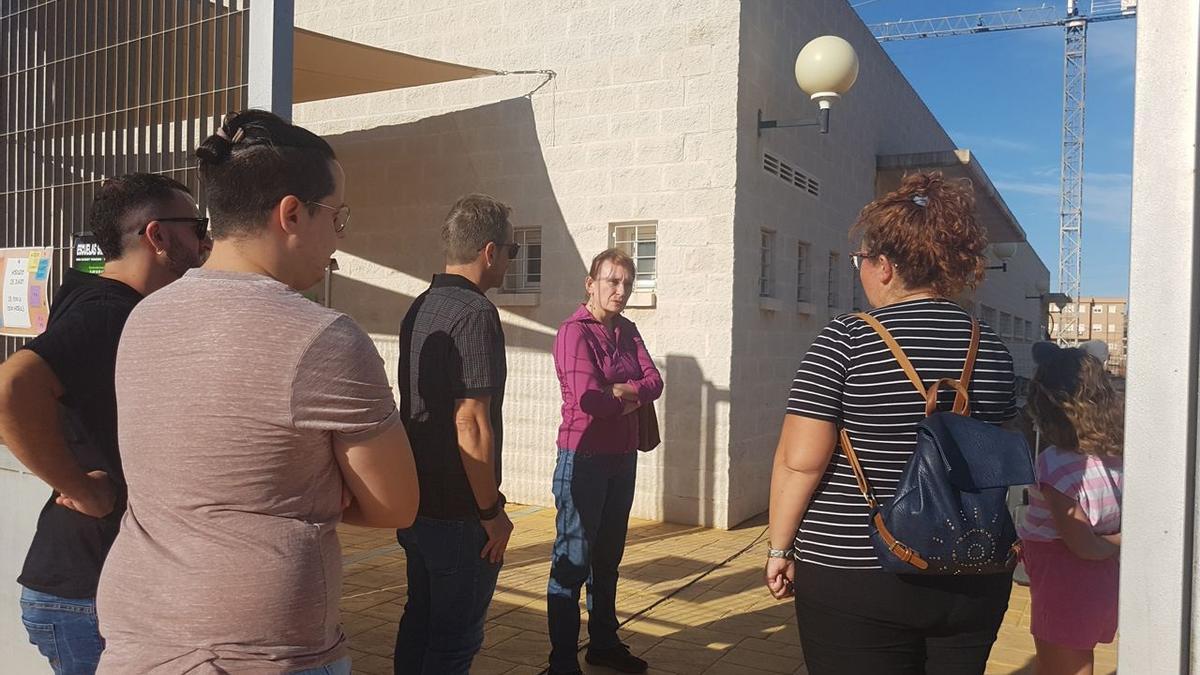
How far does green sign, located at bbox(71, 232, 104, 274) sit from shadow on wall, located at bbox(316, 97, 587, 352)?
435 centimetres

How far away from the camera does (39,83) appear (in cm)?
425

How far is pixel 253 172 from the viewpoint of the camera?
1.51 m

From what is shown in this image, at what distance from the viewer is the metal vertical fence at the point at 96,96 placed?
11.3ft

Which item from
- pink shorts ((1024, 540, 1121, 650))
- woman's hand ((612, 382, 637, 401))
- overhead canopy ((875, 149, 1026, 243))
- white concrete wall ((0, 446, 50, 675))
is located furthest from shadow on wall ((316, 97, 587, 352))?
pink shorts ((1024, 540, 1121, 650))

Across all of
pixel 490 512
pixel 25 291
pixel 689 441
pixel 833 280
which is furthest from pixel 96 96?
pixel 833 280

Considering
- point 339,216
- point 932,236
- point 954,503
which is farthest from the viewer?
point 932,236

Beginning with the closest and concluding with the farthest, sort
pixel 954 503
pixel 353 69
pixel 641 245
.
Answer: pixel 954 503 < pixel 353 69 < pixel 641 245

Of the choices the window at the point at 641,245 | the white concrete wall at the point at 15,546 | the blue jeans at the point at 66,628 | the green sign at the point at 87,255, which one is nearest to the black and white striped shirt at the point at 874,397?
the blue jeans at the point at 66,628

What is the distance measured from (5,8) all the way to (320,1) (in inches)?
217

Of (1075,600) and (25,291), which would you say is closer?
(1075,600)

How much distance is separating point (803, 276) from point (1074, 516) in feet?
20.9

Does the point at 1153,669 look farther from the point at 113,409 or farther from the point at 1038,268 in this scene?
the point at 1038,268

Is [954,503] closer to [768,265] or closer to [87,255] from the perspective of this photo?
[87,255]

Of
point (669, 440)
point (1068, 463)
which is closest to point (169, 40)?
point (1068, 463)
